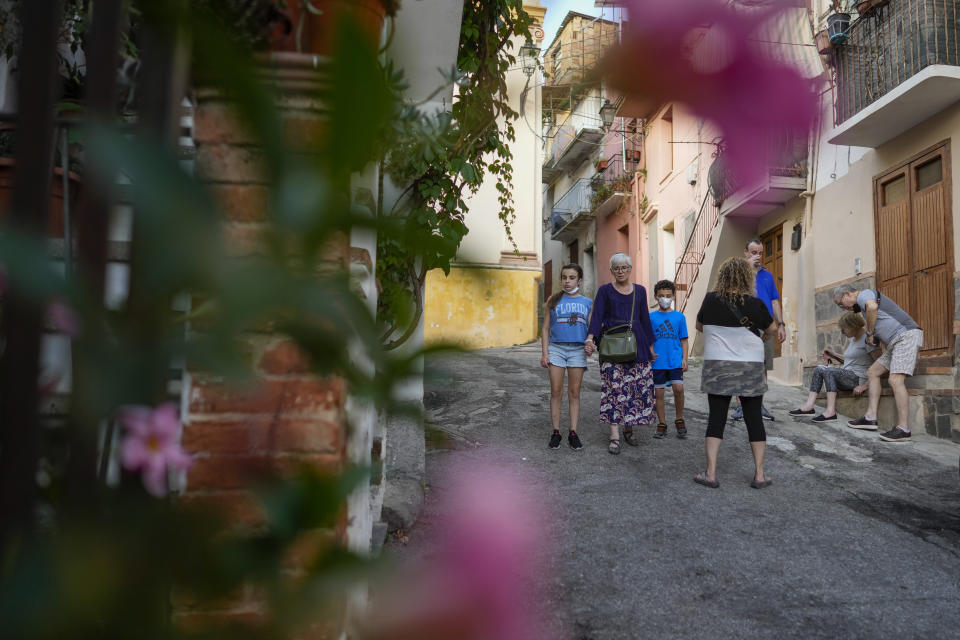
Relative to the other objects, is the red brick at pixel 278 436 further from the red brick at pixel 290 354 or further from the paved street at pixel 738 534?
the paved street at pixel 738 534

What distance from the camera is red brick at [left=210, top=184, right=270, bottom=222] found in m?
0.26

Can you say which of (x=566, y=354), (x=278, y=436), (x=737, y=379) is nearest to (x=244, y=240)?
(x=278, y=436)

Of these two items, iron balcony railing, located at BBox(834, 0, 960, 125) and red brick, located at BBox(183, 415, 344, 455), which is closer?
red brick, located at BBox(183, 415, 344, 455)

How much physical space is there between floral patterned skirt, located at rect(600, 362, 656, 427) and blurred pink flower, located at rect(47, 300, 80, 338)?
4.83 meters

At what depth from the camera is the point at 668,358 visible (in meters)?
5.48

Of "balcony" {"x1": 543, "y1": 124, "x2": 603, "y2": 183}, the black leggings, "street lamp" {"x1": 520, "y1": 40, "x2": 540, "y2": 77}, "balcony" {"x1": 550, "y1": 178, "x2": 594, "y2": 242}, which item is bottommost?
the black leggings

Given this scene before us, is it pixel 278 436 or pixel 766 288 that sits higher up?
pixel 766 288

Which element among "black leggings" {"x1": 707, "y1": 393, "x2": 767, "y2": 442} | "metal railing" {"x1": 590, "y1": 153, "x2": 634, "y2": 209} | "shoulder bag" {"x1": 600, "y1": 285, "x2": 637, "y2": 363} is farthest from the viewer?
"shoulder bag" {"x1": 600, "y1": 285, "x2": 637, "y2": 363}

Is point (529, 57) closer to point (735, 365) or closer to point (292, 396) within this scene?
point (292, 396)

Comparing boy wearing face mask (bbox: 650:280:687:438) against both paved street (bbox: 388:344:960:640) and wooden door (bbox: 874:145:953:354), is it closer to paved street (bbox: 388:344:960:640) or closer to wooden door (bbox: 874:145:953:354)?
paved street (bbox: 388:344:960:640)

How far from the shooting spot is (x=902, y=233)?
7008mm

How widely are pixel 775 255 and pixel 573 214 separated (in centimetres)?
907

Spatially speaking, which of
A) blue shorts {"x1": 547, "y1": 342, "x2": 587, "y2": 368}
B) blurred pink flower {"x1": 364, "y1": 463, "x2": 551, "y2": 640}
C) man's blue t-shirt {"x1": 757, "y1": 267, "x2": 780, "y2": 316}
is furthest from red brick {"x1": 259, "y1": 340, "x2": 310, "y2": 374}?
man's blue t-shirt {"x1": 757, "y1": 267, "x2": 780, "y2": 316}

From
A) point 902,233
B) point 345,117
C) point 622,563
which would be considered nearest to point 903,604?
point 622,563
